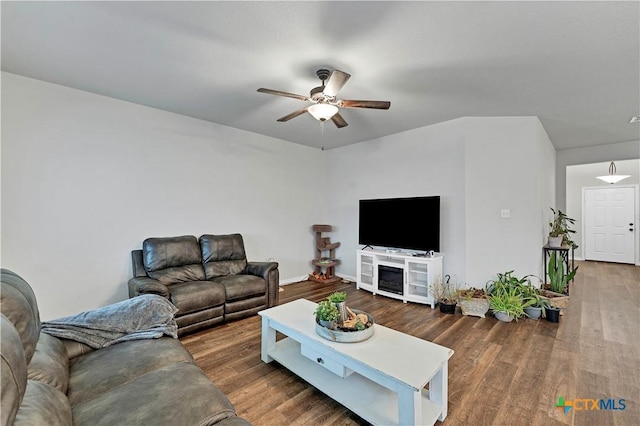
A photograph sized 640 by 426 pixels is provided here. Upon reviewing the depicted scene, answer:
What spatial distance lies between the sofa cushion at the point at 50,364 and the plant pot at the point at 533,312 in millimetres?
4191

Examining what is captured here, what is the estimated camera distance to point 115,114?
3287 mm

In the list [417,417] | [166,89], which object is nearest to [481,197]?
[417,417]

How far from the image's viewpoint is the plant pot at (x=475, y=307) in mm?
3344

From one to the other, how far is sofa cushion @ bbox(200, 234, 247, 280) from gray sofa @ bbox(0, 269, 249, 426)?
1.96m

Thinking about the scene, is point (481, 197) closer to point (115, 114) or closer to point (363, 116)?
point (363, 116)

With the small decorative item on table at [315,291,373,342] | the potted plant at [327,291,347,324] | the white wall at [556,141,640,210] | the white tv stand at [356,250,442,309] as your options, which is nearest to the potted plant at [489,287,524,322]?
the white tv stand at [356,250,442,309]

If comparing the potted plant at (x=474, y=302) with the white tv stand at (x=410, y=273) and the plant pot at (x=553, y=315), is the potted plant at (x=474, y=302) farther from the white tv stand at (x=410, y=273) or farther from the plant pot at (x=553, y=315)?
the plant pot at (x=553, y=315)

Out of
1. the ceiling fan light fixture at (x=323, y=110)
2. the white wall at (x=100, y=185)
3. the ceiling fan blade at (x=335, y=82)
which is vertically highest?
the ceiling fan blade at (x=335, y=82)

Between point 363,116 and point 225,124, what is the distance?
2.06 metres

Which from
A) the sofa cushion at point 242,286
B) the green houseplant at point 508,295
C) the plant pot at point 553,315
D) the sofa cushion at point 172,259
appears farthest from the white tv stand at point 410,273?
the sofa cushion at point 172,259

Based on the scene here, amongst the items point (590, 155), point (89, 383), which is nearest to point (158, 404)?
point (89, 383)

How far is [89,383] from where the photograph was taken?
1342mm

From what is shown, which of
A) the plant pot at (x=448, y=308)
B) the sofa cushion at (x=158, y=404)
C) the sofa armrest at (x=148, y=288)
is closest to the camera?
the sofa cushion at (x=158, y=404)

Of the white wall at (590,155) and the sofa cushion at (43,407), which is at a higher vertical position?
the white wall at (590,155)
